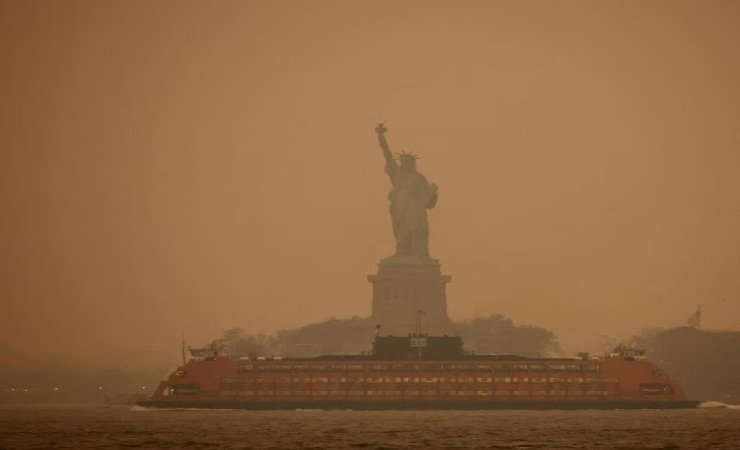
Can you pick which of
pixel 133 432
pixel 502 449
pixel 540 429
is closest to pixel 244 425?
pixel 133 432

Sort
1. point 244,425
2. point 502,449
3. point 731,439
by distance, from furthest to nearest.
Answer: point 244,425, point 731,439, point 502,449

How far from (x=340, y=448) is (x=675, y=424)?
4632 cm

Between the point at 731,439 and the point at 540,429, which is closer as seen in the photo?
the point at 731,439

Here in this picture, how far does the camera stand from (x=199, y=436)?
17250 cm

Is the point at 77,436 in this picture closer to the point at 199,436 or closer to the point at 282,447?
the point at 199,436

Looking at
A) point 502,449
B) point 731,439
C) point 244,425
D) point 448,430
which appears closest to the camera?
point 502,449

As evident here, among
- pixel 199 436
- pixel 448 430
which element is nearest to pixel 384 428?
pixel 448 430

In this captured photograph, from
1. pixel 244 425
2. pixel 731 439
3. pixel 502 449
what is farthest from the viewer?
pixel 244 425

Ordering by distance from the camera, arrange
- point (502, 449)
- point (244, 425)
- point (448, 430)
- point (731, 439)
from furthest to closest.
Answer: point (244, 425) < point (448, 430) < point (731, 439) < point (502, 449)

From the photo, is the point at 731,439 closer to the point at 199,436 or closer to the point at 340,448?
the point at 340,448

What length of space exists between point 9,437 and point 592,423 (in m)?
54.4

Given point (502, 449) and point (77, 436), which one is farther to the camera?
point (77, 436)

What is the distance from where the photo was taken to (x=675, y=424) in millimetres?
190250

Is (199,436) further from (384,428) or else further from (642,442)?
(642,442)
